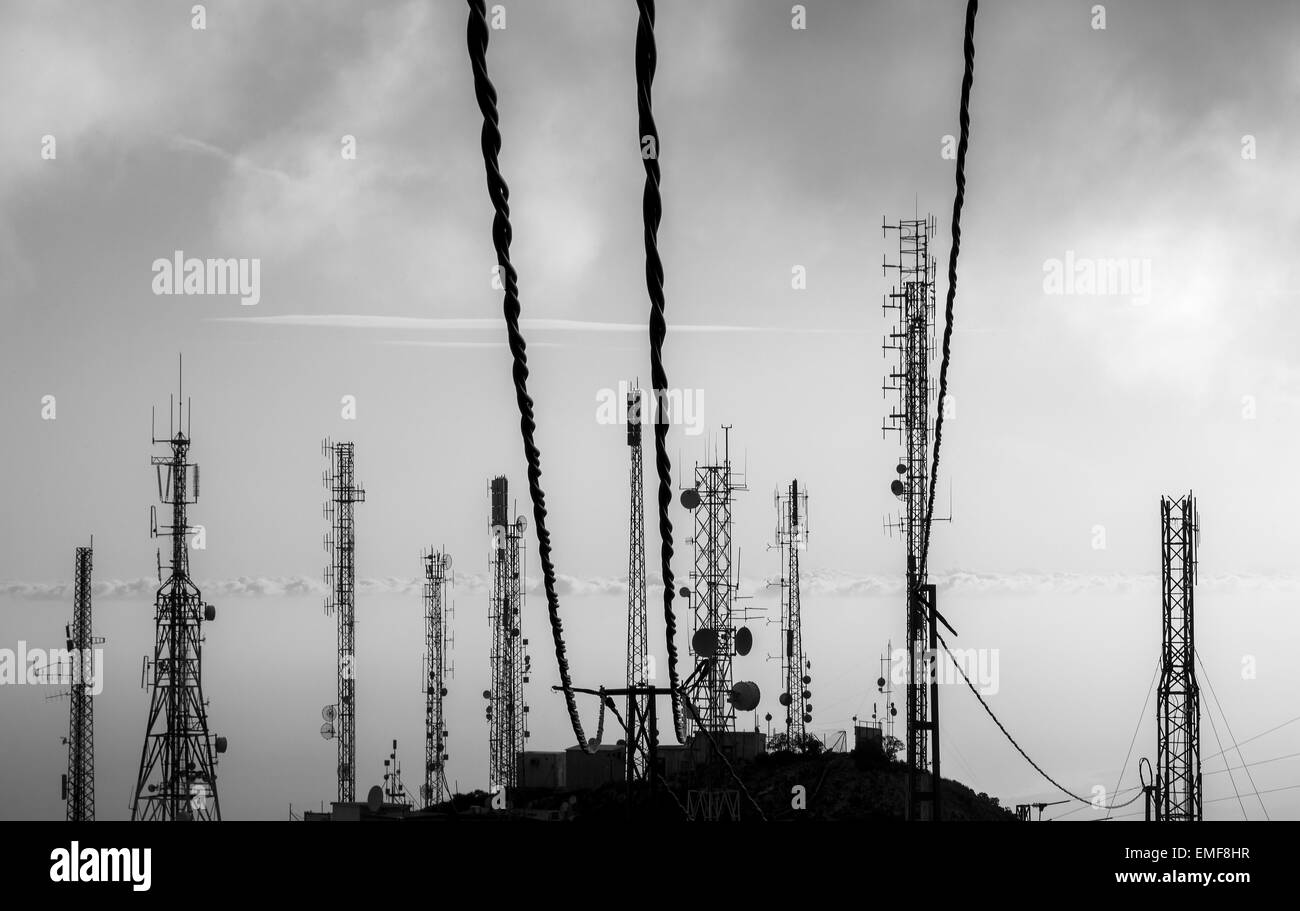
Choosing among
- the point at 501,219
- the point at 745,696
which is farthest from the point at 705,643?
the point at 501,219

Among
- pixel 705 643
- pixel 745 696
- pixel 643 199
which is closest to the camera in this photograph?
pixel 643 199

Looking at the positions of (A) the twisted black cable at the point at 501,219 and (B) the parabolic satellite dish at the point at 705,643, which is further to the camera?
(B) the parabolic satellite dish at the point at 705,643

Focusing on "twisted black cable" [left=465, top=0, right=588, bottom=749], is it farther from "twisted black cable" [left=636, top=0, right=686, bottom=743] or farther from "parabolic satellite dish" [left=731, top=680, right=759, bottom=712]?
"parabolic satellite dish" [left=731, top=680, right=759, bottom=712]

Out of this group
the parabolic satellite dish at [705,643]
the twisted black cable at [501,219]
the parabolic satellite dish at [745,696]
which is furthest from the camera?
the parabolic satellite dish at [745,696]

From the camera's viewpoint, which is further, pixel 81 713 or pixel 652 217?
pixel 81 713

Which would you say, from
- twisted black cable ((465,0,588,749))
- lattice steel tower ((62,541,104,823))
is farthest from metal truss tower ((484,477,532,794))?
twisted black cable ((465,0,588,749))

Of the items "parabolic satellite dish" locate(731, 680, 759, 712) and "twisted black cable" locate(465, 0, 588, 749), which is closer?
"twisted black cable" locate(465, 0, 588, 749)

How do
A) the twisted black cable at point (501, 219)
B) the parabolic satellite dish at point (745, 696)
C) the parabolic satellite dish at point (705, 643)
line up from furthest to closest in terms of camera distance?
the parabolic satellite dish at point (745, 696) < the parabolic satellite dish at point (705, 643) < the twisted black cable at point (501, 219)

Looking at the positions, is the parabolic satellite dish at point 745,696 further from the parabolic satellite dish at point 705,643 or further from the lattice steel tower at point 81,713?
the lattice steel tower at point 81,713

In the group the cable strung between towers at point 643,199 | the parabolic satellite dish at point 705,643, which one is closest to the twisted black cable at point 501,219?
the cable strung between towers at point 643,199

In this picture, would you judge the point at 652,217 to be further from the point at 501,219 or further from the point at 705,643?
the point at 705,643

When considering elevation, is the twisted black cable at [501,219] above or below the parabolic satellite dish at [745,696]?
above
